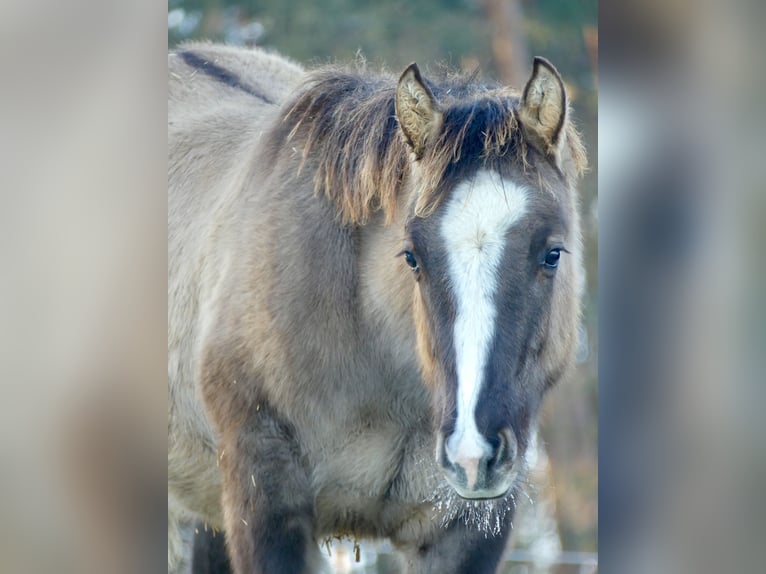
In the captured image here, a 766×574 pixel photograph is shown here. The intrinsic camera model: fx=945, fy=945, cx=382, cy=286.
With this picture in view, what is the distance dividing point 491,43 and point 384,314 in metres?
5.59

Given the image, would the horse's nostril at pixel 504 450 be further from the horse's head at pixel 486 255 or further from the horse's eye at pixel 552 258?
the horse's eye at pixel 552 258

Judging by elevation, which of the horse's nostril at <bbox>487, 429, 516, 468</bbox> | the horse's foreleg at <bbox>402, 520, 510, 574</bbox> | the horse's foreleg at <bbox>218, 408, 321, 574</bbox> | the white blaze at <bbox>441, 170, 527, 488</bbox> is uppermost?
the white blaze at <bbox>441, 170, 527, 488</bbox>

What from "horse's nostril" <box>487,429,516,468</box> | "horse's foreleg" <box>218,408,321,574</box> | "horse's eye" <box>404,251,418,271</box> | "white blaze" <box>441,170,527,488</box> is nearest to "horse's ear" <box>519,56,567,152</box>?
"white blaze" <box>441,170,527,488</box>

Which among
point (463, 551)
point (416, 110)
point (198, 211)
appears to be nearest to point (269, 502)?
point (463, 551)

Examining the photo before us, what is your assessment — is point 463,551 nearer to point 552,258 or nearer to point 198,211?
point 552,258

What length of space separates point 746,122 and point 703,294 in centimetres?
22

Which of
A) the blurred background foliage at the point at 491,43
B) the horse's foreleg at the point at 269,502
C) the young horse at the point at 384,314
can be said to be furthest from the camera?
the blurred background foliage at the point at 491,43

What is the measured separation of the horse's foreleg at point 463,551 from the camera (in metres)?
2.71

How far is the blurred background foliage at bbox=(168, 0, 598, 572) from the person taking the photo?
720cm

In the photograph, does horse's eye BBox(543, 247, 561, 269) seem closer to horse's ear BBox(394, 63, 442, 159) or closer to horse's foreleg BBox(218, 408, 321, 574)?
horse's ear BBox(394, 63, 442, 159)

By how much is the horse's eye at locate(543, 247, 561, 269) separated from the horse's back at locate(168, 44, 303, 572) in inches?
45.8

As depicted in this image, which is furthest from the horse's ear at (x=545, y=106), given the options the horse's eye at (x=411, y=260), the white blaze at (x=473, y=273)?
the horse's eye at (x=411, y=260)

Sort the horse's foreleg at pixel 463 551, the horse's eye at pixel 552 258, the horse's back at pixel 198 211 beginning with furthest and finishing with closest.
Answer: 1. the horse's back at pixel 198 211
2. the horse's foreleg at pixel 463 551
3. the horse's eye at pixel 552 258

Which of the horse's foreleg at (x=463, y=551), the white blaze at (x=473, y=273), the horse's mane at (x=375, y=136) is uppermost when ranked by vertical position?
the horse's mane at (x=375, y=136)
